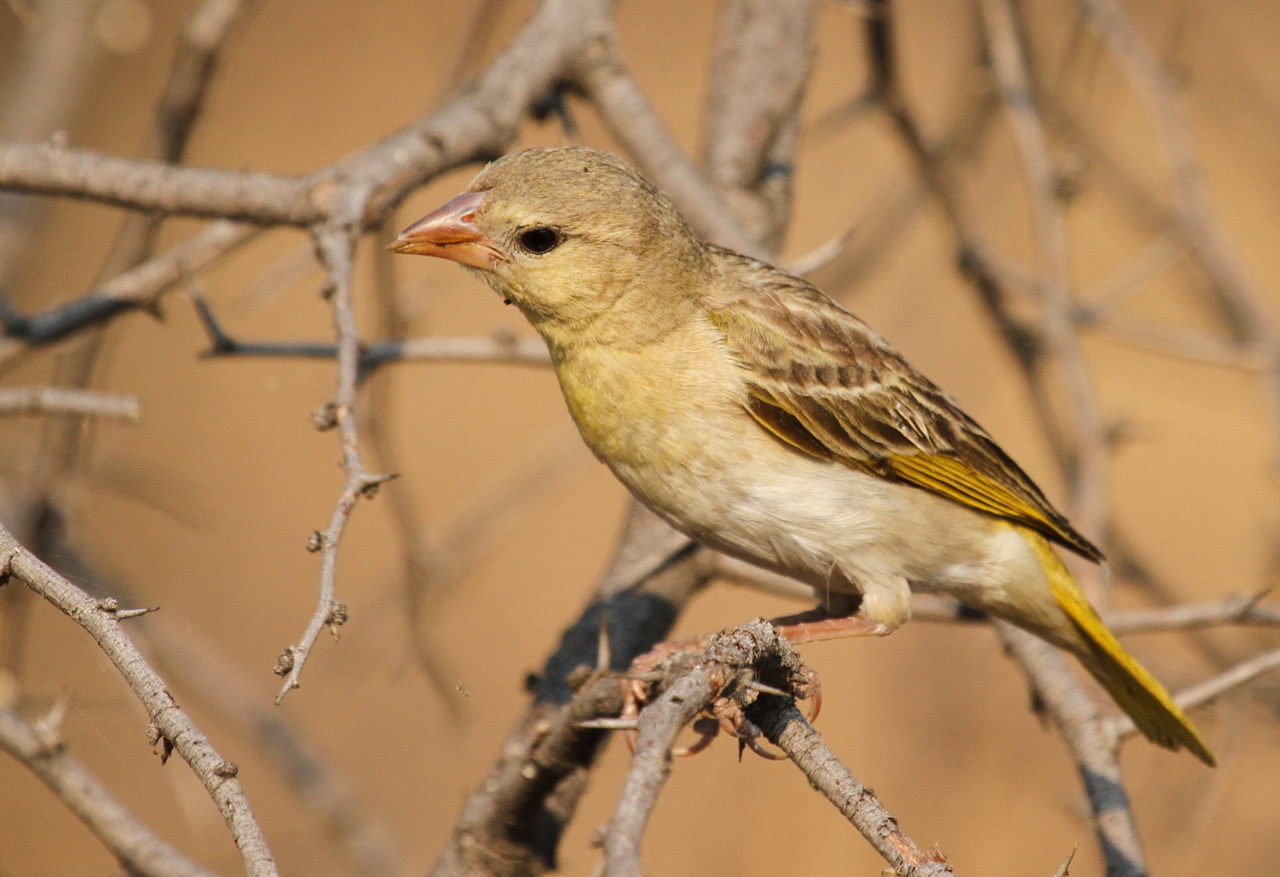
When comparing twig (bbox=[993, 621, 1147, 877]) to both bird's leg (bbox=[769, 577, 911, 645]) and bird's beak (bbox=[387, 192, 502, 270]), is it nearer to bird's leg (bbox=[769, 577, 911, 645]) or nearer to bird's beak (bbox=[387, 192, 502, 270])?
bird's leg (bbox=[769, 577, 911, 645])

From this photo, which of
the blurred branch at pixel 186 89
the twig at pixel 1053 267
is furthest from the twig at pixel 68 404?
the twig at pixel 1053 267

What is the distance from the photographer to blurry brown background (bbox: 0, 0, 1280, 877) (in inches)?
211

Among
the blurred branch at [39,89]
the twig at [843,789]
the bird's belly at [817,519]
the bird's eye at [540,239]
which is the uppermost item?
the blurred branch at [39,89]

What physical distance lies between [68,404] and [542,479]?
7.72 feet

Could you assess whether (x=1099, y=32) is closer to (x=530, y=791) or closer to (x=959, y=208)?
(x=959, y=208)

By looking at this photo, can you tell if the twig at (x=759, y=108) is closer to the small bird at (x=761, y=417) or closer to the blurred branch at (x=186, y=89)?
the small bird at (x=761, y=417)

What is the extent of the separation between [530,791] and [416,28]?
8043mm

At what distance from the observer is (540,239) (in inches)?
125

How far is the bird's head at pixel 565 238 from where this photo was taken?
3.11 meters

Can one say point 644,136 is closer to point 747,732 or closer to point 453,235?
point 453,235

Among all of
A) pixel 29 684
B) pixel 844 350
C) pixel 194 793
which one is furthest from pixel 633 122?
pixel 29 684

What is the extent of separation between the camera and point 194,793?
418 centimetres

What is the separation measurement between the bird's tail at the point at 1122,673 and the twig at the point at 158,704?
8.15 ft

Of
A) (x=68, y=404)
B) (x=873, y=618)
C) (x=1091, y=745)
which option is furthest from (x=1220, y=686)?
Answer: (x=68, y=404)
